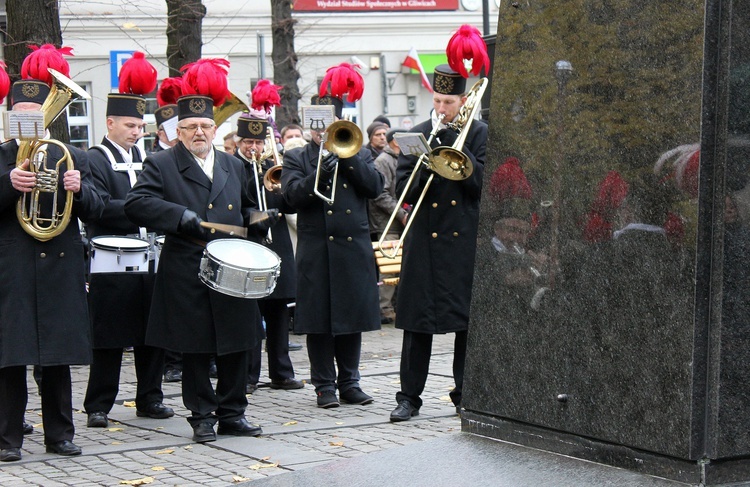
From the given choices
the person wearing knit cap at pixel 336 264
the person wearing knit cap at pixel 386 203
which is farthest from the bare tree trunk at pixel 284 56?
the person wearing knit cap at pixel 336 264

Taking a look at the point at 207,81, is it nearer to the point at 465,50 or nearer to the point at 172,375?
the point at 465,50

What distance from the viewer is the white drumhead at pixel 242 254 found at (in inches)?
274

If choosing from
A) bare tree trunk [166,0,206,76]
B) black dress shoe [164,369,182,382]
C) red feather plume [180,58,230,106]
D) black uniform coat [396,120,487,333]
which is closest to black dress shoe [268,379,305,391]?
black dress shoe [164,369,182,382]

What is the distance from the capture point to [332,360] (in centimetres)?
883

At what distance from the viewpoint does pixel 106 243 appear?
8.04 m

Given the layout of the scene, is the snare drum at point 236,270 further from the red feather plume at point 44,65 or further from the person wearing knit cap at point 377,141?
the person wearing knit cap at point 377,141

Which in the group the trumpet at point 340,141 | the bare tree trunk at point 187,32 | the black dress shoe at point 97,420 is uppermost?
the bare tree trunk at point 187,32

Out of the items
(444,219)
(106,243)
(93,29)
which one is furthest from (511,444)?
(93,29)

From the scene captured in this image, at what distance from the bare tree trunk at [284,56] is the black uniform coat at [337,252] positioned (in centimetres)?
895

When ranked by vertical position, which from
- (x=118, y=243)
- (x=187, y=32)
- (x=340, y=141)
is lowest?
(x=118, y=243)

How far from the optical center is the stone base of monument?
14.3 feet

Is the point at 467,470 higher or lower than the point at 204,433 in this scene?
higher

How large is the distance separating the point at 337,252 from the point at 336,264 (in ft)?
0.29

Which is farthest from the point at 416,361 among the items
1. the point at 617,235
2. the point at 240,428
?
the point at 617,235
